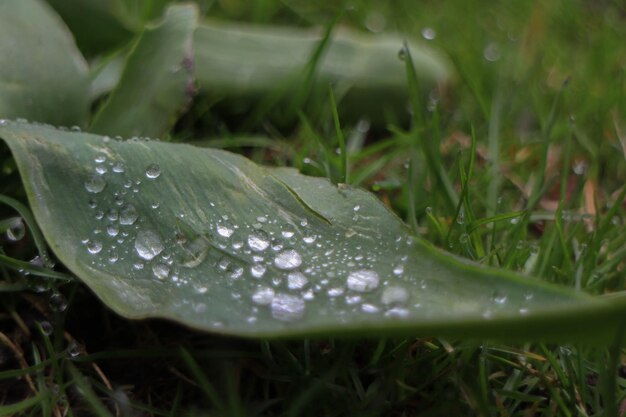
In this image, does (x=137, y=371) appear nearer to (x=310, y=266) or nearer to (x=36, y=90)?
(x=310, y=266)

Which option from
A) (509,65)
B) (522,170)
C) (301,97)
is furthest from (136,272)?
(509,65)

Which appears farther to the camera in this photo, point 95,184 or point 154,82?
point 154,82

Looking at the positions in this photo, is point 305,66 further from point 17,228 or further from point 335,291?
point 335,291

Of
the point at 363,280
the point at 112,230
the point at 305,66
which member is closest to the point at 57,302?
the point at 112,230

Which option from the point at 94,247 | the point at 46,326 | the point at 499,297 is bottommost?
the point at 46,326

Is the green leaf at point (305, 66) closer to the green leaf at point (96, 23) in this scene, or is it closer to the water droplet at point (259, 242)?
the green leaf at point (96, 23)

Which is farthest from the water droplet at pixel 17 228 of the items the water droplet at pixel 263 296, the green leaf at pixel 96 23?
the green leaf at pixel 96 23
